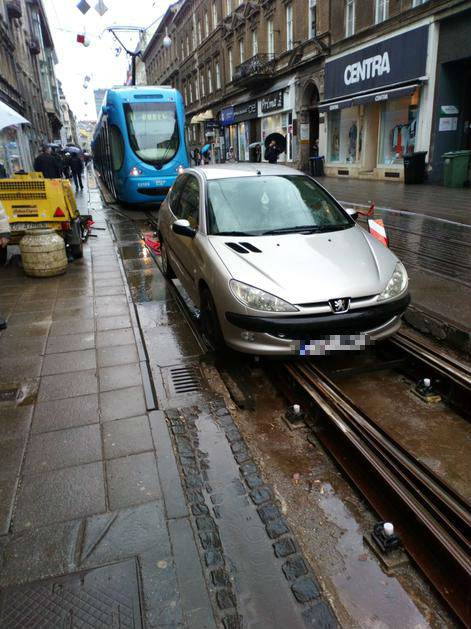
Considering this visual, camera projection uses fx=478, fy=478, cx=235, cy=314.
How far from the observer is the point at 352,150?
23453 mm

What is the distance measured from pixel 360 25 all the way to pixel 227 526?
23.9 m

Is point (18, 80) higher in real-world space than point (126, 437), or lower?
higher

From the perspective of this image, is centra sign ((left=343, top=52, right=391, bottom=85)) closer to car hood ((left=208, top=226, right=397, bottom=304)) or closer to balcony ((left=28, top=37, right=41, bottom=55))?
car hood ((left=208, top=226, right=397, bottom=304))

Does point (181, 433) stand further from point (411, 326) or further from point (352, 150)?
point (352, 150)

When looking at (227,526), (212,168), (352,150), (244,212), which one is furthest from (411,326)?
(352,150)

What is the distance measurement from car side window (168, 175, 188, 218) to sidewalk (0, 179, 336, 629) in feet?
6.91

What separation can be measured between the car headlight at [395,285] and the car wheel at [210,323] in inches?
57.0

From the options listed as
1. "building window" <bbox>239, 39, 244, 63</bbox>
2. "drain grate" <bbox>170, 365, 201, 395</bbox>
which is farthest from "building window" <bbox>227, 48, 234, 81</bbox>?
"drain grate" <bbox>170, 365, 201, 395</bbox>

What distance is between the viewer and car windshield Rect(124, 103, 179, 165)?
47.4 ft

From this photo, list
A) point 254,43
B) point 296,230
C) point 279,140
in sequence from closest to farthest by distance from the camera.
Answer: point 296,230, point 279,140, point 254,43

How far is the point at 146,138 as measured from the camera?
14609 mm

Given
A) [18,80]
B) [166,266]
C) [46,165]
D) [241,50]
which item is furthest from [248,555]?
[241,50]

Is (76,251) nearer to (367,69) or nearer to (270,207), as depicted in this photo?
(270,207)

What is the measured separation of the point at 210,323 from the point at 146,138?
11619 mm
